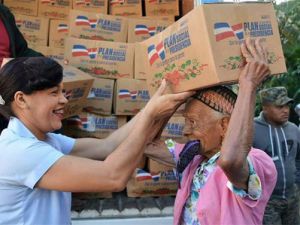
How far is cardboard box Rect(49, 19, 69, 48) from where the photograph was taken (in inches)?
126

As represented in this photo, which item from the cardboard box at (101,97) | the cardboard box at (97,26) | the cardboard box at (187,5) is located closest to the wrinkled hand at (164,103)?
the cardboard box at (101,97)

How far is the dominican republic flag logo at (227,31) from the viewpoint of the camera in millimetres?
1488

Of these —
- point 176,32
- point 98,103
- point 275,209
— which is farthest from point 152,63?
point 275,209

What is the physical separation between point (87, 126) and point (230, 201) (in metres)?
1.52

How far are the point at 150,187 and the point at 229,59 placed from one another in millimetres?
1493

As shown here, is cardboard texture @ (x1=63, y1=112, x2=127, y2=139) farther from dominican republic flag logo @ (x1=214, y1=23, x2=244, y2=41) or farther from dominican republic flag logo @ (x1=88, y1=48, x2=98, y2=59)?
dominican republic flag logo @ (x1=214, y1=23, x2=244, y2=41)

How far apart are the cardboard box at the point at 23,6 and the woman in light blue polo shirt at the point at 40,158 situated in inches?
71.9

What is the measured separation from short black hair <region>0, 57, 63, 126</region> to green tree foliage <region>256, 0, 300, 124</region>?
18.3 feet

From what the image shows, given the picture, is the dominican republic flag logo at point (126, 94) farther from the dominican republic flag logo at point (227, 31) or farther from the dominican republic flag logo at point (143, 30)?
the dominican republic flag logo at point (227, 31)

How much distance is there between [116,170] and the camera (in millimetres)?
1500

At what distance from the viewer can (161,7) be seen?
3293 mm

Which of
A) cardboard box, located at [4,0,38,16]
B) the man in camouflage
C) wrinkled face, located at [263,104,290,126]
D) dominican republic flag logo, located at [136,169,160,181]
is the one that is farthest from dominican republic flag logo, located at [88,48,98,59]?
wrinkled face, located at [263,104,290,126]

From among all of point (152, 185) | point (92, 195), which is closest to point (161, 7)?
point (152, 185)

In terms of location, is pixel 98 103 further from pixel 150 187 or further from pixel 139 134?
pixel 139 134
